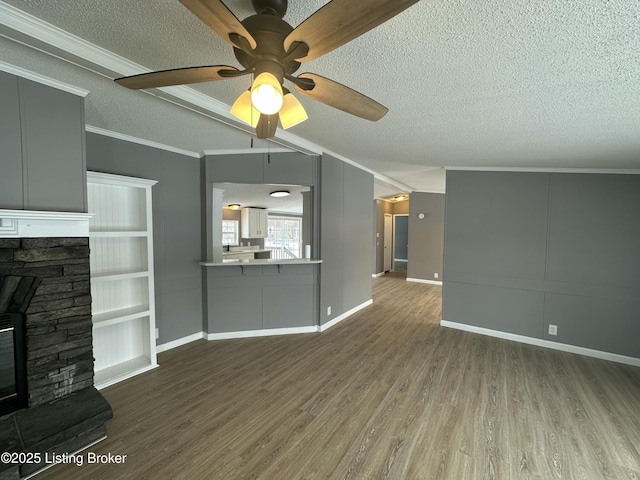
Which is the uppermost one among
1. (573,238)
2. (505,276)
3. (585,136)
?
(585,136)

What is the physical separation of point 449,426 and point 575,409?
1.21 meters

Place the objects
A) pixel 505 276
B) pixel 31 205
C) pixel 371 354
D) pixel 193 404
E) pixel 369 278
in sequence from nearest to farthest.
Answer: pixel 31 205, pixel 193 404, pixel 371 354, pixel 505 276, pixel 369 278

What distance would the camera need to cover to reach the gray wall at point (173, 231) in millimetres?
3195

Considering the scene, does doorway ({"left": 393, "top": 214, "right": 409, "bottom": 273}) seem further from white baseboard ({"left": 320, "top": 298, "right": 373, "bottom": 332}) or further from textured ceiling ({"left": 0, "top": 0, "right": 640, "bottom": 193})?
textured ceiling ({"left": 0, "top": 0, "right": 640, "bottom": 193})

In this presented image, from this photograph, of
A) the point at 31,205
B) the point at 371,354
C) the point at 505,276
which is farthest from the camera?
the point at 505,276

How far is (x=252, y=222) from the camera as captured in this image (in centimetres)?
852

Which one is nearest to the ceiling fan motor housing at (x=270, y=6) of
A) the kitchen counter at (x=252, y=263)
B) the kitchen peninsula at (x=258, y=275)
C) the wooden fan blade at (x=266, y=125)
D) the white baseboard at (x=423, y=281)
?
the wooden fan blade at (x=266, y=125)

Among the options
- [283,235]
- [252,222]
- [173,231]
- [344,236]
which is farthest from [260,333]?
[283,235]

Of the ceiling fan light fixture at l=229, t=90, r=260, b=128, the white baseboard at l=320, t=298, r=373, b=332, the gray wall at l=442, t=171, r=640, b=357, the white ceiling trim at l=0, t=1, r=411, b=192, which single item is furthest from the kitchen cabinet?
the ceiling fan light fixture at l=229, t=90, r=260, b=128

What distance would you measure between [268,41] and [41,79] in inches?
72.8

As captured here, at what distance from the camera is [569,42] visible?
1.35m

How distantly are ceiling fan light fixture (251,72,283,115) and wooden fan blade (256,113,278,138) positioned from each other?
344mm

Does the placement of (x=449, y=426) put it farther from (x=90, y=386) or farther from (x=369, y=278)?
(x=369, y=278)

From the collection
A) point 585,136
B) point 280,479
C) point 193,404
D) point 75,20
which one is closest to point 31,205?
point 75,20
